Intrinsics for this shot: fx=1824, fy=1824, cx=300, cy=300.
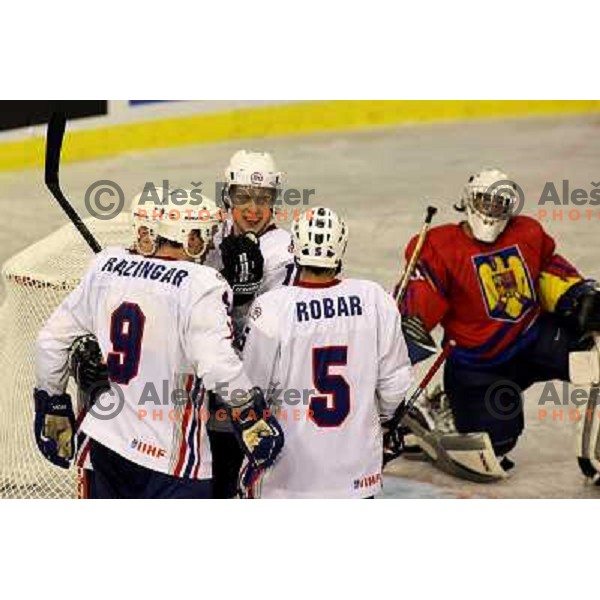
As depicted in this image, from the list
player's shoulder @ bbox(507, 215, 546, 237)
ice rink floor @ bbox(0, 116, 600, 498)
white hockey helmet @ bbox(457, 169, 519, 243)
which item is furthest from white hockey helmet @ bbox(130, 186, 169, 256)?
player's shoulder @ bbox(507, 215, 546, 237)

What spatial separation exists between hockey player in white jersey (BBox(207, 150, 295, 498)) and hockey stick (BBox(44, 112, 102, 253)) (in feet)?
1.31

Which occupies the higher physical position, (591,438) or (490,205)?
(490,205)

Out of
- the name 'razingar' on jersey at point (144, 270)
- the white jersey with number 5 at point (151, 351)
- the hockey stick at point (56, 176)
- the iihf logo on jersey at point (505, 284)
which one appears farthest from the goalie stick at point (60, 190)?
the iihf logo on jersey at point (505, 284)

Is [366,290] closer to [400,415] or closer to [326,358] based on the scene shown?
[326,358]

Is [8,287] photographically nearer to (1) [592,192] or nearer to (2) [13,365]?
(2) [13,365]

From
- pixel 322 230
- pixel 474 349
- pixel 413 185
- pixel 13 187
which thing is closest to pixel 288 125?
pixel 413 185

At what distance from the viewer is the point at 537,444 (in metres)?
5.25

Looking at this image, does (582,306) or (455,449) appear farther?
(455,449)

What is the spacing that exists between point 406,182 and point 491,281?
152cm

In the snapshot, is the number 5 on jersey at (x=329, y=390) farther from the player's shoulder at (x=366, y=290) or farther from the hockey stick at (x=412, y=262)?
the hockey stick at (x=412, y=262)

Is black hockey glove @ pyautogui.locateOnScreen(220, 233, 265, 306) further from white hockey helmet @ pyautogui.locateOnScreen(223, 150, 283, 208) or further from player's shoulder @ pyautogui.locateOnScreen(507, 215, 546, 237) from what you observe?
player's shoulder @ pyautogui.locateOnScreen(507, 215, 546, 237)

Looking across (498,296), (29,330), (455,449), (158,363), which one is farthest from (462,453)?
(29,330)

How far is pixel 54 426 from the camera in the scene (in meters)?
4.63

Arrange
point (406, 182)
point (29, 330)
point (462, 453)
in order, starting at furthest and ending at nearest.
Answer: point (406, 182), point (462, 453), point (29, 330)
